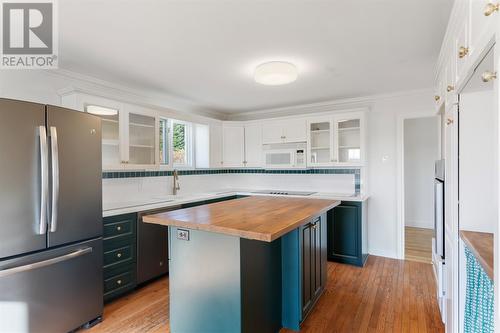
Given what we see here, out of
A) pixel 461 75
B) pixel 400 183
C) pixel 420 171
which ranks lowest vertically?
pixel 400 183

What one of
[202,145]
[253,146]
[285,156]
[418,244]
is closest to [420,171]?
[418,244]

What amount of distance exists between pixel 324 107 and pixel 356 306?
112 inches

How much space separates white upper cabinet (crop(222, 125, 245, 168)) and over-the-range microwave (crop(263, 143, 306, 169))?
445 mm

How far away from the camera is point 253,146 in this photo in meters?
4.62

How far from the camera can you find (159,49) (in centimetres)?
229

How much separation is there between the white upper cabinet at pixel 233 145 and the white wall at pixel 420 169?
11.4 feet

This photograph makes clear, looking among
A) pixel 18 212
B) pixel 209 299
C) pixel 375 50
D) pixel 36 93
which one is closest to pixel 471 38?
pixel 375 50

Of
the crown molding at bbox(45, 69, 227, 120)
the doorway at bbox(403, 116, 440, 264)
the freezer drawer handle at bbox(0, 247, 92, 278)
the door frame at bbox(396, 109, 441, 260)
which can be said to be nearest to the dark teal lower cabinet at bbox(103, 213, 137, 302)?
the freezer drawer handle at bbox(0, 247, 92, 278)

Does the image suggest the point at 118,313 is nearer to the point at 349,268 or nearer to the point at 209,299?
the point at 209,299

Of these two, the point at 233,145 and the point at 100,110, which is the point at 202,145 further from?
the point at 100,110

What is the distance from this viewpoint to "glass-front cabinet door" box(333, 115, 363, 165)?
12.3 ft

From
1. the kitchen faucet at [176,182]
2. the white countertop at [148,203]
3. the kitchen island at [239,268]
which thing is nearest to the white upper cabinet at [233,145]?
the white countertop at [148,203]

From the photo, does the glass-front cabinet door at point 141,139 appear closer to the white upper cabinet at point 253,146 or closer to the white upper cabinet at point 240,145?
the white upper cabinet at point 240,145

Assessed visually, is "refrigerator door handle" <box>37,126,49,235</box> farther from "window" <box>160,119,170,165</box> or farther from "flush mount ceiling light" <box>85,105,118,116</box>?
"window" <box>160,119,170,165</box>
